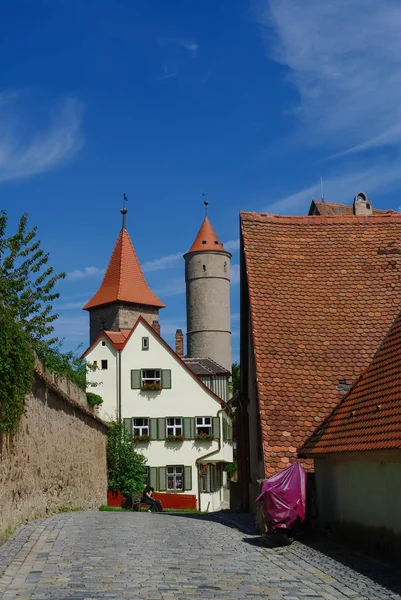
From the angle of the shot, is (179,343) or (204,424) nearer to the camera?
(204,424)

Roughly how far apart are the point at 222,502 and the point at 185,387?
8.39 m

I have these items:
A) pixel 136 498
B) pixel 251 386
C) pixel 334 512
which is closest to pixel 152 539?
pixel 334 512

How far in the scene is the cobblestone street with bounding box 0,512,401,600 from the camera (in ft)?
27.1

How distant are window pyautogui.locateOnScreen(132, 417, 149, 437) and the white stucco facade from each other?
0.05 meters

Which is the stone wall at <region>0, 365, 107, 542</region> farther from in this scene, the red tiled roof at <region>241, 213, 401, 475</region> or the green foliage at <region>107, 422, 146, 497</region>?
the green foliage at <region>107, 422, 146, 497</region>

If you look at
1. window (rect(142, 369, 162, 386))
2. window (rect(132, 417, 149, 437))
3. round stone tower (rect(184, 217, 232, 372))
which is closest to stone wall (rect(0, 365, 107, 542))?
window (rect(132, 417, 149, 437))

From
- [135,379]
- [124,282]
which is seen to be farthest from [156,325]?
[135,379]

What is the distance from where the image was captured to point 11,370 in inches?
505

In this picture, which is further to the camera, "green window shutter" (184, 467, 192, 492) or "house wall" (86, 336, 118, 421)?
"house wall" (86, 336, 118, 421)

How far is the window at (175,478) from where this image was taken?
145 ft

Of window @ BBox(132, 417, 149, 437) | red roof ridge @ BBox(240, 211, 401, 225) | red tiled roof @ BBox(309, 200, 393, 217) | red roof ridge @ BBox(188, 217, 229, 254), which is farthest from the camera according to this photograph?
red roof ridge @ BBox(188, 217, 229, 254)

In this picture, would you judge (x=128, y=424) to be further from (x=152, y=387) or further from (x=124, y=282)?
(x=124, y=282)

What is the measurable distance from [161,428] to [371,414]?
33481 mm

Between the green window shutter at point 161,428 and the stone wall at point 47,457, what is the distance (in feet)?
53.3
